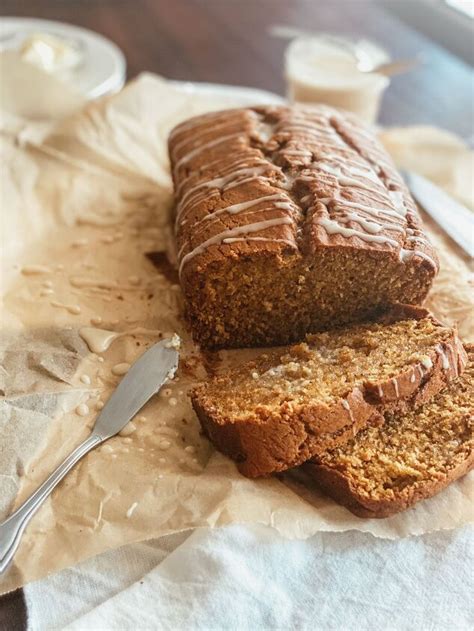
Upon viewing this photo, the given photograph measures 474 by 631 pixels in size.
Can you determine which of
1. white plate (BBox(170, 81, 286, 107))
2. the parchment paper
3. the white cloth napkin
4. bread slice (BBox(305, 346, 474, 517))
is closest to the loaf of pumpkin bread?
the parchment paper

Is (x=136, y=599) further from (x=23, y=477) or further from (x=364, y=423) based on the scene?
(x=364, y=423)

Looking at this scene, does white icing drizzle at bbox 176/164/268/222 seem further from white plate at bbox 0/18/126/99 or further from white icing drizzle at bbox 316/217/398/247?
white plate at bbox 0/18/126/99

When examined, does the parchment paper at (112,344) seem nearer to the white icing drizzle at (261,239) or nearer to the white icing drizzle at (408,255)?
the white icing drizzle at (408,255)

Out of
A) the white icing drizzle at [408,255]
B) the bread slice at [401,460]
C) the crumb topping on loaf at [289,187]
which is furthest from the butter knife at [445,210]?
the bread slice at [401,460]

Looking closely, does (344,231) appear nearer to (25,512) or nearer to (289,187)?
(289,187)

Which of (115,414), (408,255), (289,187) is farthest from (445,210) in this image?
(115,414)

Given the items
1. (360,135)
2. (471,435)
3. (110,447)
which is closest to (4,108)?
(360,135)
